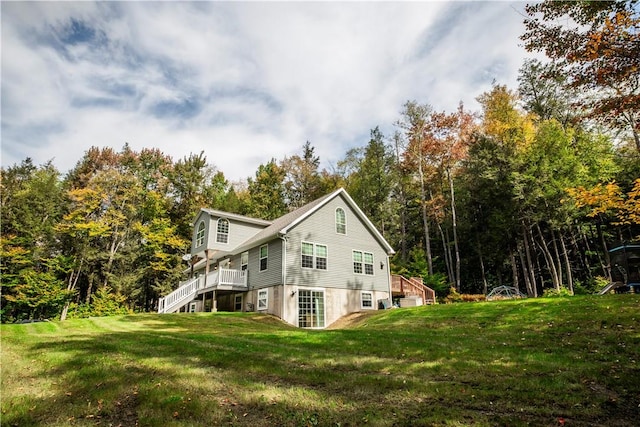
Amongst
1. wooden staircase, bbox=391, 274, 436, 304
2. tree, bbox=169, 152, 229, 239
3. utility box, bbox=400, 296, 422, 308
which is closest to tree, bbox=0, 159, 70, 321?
tree, bbox=169, 152, 229, 239

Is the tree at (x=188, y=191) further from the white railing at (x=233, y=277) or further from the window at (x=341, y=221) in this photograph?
the window at (x=341, y=221)

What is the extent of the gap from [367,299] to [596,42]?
1789 cm

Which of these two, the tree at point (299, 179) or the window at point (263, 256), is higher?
the tree at point (299, 179)

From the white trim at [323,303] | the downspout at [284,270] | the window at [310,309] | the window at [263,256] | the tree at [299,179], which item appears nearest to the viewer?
the downspout at [284,270]

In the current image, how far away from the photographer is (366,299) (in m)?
23.2

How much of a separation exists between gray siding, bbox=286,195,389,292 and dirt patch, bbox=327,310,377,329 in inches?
71.3

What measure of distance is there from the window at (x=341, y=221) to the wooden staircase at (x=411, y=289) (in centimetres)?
569

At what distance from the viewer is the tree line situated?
92.0 feet

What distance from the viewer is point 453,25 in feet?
42.2

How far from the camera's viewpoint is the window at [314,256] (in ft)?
68.6

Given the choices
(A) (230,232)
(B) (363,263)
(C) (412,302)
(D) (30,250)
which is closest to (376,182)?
(B) (363,263)

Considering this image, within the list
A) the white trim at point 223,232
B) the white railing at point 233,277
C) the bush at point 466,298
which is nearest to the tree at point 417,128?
the bush at point 466,298

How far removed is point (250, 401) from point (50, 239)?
36554mm

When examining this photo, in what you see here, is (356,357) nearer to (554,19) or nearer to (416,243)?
(554,19)
